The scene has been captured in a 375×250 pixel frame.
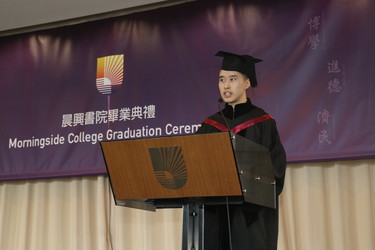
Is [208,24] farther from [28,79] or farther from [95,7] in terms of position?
[28,79]

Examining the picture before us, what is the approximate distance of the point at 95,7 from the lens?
15.7 ft

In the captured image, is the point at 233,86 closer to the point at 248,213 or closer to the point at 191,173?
the point at 248,213

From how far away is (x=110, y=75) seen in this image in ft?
15.3

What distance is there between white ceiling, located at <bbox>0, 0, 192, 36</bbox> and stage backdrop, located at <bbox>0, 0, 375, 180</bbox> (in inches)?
3.6

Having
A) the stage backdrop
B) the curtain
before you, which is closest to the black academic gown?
the stage backdrop

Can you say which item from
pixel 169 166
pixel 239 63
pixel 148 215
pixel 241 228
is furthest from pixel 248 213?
pixel 148 215

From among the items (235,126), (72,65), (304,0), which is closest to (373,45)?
(304,0)

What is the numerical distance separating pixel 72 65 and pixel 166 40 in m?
0.94

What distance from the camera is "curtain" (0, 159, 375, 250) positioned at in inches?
149

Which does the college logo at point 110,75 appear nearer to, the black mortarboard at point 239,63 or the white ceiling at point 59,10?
the white ceiling at point 59,10

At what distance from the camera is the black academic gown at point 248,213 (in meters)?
2.52

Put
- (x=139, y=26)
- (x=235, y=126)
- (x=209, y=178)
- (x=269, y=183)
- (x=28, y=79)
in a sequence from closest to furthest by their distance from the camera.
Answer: (x=209, y=178) < (x=269, y=183) < (x=235, y=126) < (x=139, y=26) < (x=28, y=79)

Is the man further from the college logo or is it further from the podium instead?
the college logo

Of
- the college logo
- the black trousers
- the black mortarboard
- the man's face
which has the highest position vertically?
the college logo
